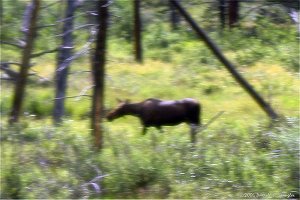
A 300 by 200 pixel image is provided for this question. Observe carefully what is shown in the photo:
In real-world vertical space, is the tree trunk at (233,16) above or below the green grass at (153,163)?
below

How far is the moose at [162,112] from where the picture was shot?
15.3 meters

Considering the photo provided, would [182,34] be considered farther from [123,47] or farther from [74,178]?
[74,178]

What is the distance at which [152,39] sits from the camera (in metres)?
31.0

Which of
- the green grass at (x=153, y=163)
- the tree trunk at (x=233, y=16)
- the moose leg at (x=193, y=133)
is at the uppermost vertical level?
the green grass at (x=153, y=163)

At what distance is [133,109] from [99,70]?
2.16 m

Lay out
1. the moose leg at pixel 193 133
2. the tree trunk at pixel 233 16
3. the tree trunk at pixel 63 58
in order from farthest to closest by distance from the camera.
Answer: the tree trunk at pixel 233 16 → the tree trunk at pixel 63 58 → the moose leg at pixel 193 133

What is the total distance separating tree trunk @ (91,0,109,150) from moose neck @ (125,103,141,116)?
5.82 ft

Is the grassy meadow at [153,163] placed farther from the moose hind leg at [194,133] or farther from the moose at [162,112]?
the moose at [162,112]

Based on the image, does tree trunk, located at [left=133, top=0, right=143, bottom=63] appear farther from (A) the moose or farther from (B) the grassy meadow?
(A) the moose

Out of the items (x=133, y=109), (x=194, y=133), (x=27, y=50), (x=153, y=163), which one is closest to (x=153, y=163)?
(x=153, y=163)

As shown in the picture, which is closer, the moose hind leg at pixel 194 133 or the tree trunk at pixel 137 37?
the moose hind leg at pixel 194 133


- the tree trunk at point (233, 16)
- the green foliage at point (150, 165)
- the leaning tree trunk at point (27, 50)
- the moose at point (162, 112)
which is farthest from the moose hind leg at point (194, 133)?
the tree trunk at point (233, 16)

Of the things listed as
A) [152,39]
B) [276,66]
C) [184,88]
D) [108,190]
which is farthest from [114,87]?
[108,190]

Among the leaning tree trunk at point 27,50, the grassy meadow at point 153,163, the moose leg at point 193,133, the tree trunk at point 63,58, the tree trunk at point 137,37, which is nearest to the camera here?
the grassy meadow at point 153,163
